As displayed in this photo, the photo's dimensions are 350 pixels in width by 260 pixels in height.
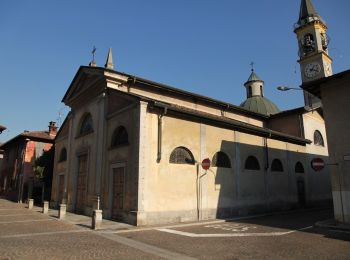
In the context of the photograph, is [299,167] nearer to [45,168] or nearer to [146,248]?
[146,248]

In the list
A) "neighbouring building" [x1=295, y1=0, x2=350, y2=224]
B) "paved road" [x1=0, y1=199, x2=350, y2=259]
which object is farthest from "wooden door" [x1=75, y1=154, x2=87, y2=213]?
"neighbouring building" [x1=295, y1=0, x2=350, y2=224]

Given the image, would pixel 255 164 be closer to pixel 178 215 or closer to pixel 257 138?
pixel 257 138

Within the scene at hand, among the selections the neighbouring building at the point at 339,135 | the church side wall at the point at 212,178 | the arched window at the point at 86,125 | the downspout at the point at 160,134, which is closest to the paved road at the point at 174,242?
the neighbouring building at the point at 339,135

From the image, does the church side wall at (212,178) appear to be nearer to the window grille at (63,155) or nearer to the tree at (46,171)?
the window grille at (63,155)

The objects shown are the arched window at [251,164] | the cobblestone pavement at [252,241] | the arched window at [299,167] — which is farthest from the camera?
the arched window at [299,167]

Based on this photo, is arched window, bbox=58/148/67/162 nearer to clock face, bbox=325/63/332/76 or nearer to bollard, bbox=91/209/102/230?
bollard, bbox=91/209/102/230

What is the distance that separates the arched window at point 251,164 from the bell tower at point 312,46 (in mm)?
20307

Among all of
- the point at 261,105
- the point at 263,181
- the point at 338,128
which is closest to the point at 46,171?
the point at 263,181

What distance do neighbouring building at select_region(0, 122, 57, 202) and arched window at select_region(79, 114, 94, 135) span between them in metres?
11.0

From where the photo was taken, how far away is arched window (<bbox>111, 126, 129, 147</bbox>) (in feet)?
50.1

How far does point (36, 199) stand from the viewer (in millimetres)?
27359

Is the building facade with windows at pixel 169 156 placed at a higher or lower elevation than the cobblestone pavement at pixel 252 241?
higher

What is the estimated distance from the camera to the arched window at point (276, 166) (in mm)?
19941

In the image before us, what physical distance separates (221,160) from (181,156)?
2.99m
